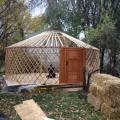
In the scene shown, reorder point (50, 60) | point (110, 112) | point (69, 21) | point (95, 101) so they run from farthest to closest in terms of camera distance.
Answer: point (69, 21), point (50, 60), point (95, 101), point (110, 112)

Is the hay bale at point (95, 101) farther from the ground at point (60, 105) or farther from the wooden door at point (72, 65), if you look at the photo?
the wooden door at point (72, 65)

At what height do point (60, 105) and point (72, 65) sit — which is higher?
point (72, 65)

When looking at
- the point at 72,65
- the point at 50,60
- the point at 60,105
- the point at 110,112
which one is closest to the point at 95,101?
the point at 60,105

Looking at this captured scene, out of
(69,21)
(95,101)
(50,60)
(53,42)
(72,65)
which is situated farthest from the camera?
(69,21)

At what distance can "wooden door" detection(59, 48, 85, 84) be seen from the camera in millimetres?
11719

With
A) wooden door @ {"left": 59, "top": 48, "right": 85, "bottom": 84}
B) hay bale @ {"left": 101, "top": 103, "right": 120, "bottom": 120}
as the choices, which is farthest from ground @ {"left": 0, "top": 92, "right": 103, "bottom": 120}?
wooden door @ {"left": 59, "top": 48, "right": 85, "bottom": 84}

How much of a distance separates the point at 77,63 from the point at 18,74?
216cm

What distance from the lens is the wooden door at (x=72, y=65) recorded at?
11719 millimetres

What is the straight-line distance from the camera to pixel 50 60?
1270cm

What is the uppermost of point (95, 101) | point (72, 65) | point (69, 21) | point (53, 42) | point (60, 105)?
point (69, 21)

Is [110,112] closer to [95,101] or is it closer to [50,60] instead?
[95,101]

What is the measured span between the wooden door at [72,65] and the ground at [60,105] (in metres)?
1.45

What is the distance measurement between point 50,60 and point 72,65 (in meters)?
1.15

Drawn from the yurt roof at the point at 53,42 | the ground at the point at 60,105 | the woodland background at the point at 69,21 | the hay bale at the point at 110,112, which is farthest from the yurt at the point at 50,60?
the hay bale at the point at 110,112
